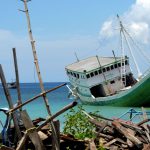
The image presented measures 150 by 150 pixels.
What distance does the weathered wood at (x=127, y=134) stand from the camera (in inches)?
442

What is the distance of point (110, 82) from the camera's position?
165ft

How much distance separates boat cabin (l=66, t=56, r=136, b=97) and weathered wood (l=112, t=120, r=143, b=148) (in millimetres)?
35496

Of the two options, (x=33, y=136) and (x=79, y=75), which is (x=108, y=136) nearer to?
(x=33, y=136)

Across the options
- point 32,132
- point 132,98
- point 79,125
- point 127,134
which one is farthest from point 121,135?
point 132,98

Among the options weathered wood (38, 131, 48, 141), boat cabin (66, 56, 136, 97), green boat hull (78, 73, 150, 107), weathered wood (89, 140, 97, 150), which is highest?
boat cabin (66, 56, 136, 97)

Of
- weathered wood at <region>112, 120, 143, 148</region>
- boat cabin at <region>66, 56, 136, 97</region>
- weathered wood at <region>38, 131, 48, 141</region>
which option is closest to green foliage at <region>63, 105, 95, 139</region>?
weathered wood at <region>112, 120, 143, 148</region>

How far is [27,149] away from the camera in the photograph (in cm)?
1065

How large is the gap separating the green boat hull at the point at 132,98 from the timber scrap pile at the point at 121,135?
31749 millimetres

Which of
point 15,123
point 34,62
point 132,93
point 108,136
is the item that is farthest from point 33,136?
point 132,93

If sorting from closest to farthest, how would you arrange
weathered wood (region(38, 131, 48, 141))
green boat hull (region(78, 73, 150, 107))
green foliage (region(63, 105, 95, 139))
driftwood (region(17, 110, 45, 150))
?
1. driftwood (region(17, 110, 45, 150))
2. weathered wood (region(38, 131, 48, 141))
3. green foliage (region(63, 105, 95, 139))
4. green boat hull (region(78, 73, 150, 107))

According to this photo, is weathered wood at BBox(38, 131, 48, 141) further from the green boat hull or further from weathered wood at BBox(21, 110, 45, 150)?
the green boat hull

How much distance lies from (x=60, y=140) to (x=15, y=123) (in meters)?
1.18

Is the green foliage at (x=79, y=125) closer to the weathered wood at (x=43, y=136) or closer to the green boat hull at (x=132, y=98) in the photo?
the weathered wood at (x=43, y=136)

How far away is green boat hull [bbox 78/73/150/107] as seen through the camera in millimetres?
44969
